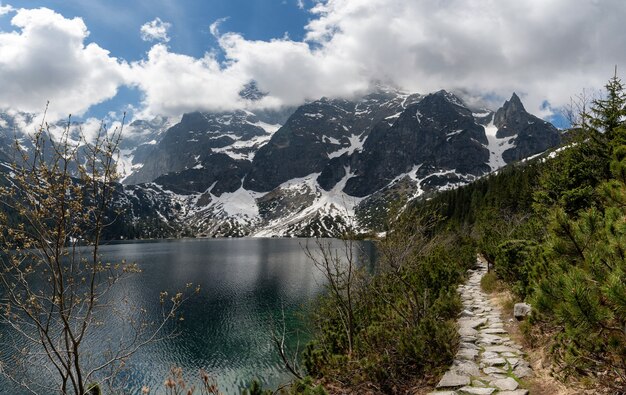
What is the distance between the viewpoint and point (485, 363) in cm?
887

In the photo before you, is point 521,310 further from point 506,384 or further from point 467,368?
point 506,384

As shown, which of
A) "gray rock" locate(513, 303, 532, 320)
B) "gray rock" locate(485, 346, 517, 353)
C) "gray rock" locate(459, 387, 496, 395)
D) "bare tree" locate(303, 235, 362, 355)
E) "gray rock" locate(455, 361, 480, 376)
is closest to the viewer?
"gray rock" locate(459, 387, 496, 395)

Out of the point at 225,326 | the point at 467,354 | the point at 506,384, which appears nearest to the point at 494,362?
the point at 467,354

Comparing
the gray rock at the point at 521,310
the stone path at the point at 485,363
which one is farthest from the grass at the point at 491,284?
the gray rock at the point at 521,310

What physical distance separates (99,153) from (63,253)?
1876 mm

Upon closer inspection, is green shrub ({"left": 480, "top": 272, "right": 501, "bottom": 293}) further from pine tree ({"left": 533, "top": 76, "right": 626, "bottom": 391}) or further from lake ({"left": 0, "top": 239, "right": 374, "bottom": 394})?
pine tree ({"left": 533, "top": 76, "right": 626, "bottom": 391})

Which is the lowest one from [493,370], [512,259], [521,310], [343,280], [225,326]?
[225,326]

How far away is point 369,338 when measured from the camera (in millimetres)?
11016

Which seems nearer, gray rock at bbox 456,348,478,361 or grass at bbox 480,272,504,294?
gray rock at bbox 456,348,478,361

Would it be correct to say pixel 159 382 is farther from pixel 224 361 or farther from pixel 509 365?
pixel 509 365

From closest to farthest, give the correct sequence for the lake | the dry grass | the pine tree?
the pine tree < the dry grass < the lake

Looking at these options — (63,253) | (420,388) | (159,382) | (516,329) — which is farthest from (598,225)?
(159,382)

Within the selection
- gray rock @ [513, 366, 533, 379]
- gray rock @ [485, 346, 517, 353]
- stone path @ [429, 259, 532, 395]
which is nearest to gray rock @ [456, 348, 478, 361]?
stone path @ [429, 259, 532, 395]

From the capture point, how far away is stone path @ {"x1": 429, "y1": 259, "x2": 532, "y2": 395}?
7.62 m
